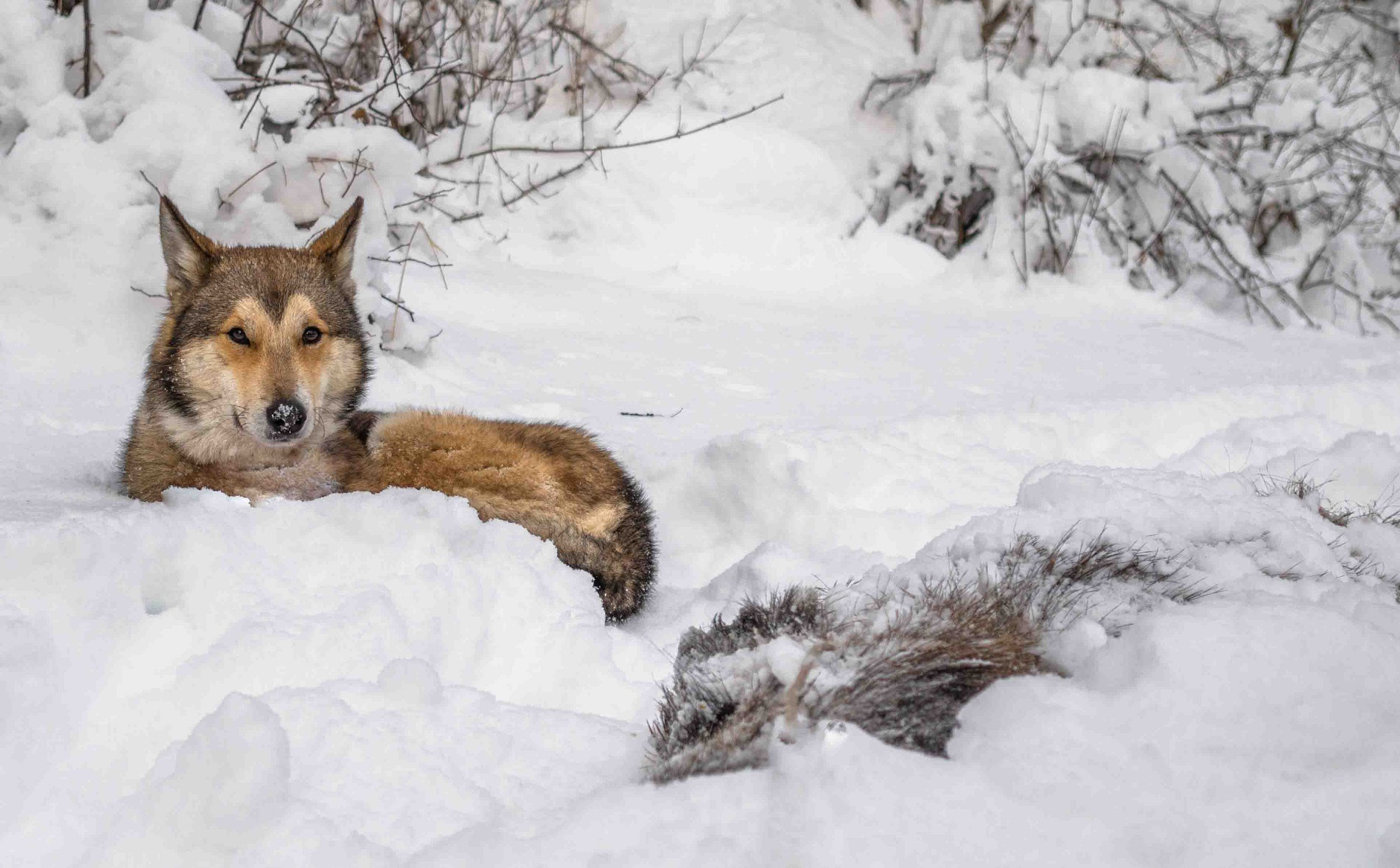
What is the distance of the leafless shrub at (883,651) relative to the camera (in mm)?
1648

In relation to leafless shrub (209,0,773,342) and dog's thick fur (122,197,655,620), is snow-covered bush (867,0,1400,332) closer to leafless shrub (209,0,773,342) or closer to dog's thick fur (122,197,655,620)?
leafless shrub (209,0,773,342)

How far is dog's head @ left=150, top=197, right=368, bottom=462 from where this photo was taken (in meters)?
3.15

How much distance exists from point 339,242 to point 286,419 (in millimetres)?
873

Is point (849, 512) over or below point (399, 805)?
below

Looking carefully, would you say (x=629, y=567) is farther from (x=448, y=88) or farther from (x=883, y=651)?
(x=448, y=88)

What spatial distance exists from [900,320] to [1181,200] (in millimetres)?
3524

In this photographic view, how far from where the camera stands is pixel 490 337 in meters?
5.98

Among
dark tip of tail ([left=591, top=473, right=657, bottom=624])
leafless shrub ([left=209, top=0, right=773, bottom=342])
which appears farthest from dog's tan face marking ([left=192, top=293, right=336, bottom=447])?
leafless shrub ([left=209, top=0, right=773, bottom=342])

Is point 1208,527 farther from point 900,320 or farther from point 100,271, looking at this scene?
point 900,320

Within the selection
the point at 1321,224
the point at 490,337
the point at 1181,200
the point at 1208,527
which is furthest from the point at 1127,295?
the point at 1208,527

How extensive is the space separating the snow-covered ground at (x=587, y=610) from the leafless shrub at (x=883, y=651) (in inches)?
2.7

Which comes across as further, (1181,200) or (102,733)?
(1181,200)

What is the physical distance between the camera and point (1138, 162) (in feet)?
30.7

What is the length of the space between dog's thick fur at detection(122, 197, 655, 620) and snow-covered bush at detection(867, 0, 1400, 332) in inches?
260
